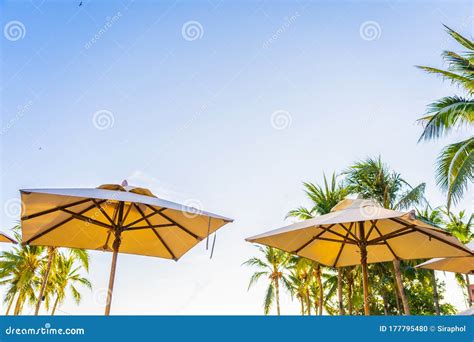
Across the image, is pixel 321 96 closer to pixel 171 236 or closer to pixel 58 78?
pixel 171 236

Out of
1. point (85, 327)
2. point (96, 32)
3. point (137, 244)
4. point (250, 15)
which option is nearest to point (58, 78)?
point (96, 32)

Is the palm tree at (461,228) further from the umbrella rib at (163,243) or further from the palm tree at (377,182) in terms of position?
the umbrella rib at (163,243)

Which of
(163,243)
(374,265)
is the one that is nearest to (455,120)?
(163,243)

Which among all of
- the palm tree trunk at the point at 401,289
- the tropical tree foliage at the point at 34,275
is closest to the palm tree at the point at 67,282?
the tropical tree foliage at the point at 34,275

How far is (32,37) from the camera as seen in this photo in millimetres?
8203

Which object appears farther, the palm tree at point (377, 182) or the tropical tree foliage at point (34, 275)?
the tropical tree foliage at point (34, 275)

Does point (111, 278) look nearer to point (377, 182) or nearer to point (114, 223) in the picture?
point (114, 223)

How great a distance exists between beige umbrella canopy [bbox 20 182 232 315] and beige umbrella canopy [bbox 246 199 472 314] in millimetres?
1140

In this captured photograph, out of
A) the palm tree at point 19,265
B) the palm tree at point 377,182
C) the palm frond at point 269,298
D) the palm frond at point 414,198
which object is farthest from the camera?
the palm frond at point 269,298

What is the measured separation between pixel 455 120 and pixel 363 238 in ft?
18.6

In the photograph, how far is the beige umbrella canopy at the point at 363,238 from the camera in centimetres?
436

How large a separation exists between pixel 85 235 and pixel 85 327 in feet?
9.91

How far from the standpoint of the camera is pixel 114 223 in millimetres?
4973

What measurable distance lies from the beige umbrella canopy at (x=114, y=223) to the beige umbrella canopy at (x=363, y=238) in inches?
44.9
